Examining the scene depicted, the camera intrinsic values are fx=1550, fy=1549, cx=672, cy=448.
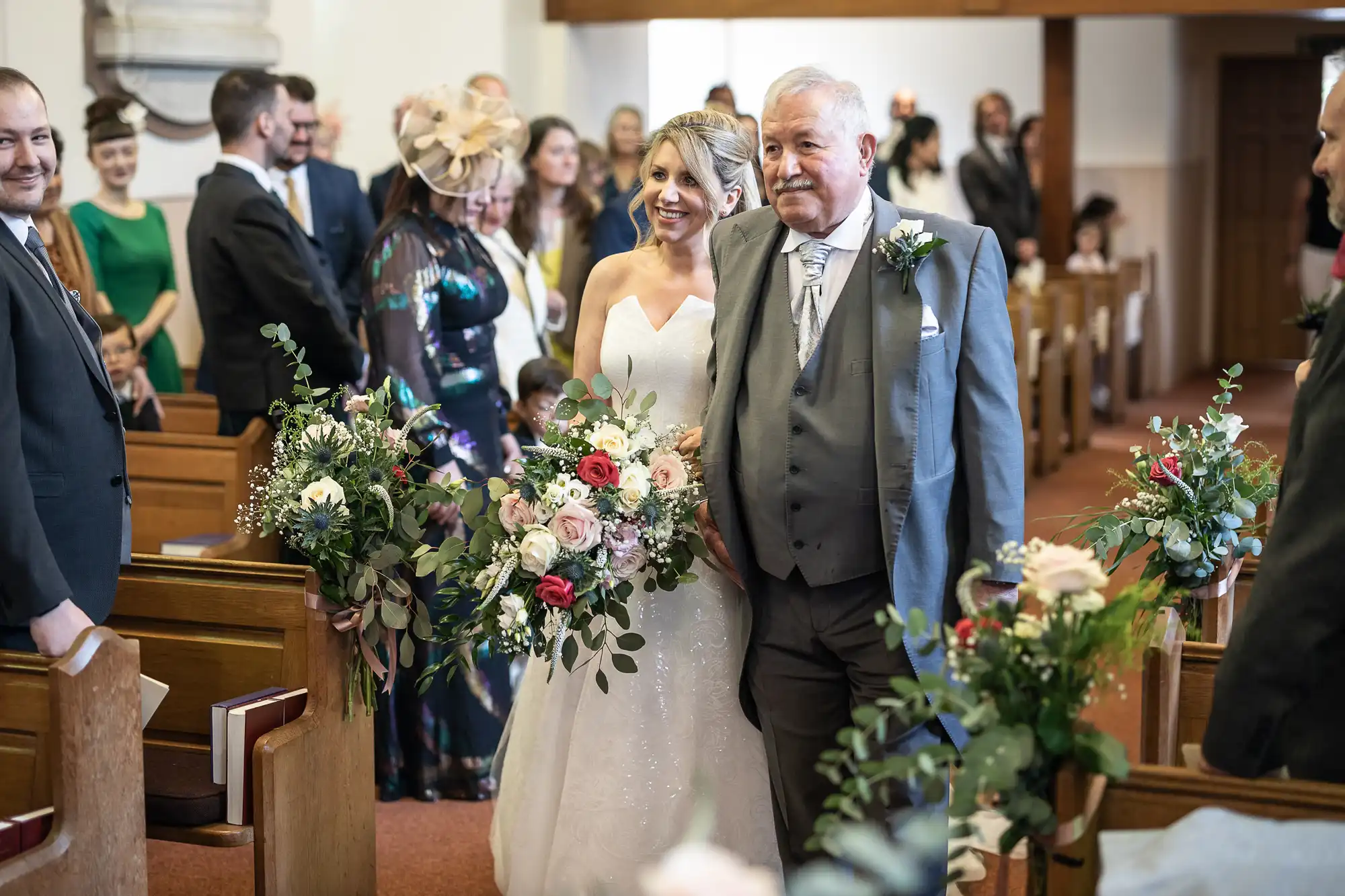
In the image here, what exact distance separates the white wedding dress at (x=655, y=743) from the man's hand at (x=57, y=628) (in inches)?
42.6

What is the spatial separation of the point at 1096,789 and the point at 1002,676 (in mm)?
201

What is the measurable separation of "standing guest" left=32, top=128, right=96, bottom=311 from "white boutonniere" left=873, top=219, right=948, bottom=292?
143 inches

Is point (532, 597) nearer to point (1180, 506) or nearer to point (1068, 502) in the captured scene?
point (1180, 506)

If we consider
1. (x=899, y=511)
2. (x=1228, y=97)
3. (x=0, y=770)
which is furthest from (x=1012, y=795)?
(x=1228, y=97)

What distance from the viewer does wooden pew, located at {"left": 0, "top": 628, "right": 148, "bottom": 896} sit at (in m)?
2.55

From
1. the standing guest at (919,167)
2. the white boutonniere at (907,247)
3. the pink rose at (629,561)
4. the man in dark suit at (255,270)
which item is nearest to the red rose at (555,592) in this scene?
the pink rose at (629,561)

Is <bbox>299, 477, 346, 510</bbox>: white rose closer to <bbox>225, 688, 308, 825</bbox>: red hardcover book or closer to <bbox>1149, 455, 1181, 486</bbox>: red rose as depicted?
<bbox>225, 688, 308, 825</bbox>: red hardcover book

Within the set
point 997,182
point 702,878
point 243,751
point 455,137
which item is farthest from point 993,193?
point 702,878

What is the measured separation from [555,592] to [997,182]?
8.65 meters

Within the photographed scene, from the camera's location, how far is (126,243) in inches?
256

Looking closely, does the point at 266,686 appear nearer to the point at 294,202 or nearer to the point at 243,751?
the point at 243,751

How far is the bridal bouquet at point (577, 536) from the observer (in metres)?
2.99

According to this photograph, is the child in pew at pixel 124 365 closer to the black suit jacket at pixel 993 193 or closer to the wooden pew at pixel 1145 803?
Answer: the wooden pew at pixel 1145 803

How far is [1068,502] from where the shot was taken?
8.42 meters
